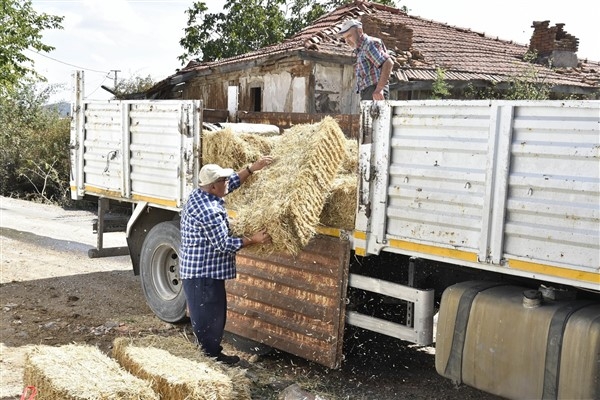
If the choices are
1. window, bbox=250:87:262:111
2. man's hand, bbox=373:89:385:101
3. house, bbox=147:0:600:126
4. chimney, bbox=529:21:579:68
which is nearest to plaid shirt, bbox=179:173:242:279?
man's hand, bbox=373:89:385:101

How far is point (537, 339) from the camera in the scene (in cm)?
412

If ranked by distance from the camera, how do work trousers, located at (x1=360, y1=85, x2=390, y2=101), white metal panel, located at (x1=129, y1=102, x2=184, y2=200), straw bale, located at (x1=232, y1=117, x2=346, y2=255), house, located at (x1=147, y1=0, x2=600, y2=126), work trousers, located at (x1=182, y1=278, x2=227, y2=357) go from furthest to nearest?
house, located at (x1=147, y1=0, x2=600, y2=126), work trousers, located at (x1=360, y1=85, x2=390, y2=101), white metal panel, located at (x1=129, y1=102, x2=184, y2=200), work trousers, located at (x1=182, y1=278, x2=227, y2=357), straw bale, located at (x1=232, y1=117, x2=346, y2=255)

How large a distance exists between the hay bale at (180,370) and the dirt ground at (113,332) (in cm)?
55

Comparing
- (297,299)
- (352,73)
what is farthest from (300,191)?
(352,73)

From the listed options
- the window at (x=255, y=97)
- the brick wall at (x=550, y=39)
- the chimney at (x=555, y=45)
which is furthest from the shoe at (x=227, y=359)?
the brick wall at (x=550, y=39)

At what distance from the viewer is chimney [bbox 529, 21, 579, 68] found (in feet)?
61.4

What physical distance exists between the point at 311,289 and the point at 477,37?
15896mm

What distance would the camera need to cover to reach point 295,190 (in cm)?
519

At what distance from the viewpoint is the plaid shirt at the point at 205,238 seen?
5.38m

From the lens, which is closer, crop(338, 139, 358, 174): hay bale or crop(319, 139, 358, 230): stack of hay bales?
crop(319, 139, 358, 230): stack of hay bales

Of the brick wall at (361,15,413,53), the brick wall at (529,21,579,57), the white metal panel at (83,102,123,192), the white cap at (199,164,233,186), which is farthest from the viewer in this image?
the brick wall at (529,21,579,57)

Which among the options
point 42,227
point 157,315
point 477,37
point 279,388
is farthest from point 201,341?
point 477,37

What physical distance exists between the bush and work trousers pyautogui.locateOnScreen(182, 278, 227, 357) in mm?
14207

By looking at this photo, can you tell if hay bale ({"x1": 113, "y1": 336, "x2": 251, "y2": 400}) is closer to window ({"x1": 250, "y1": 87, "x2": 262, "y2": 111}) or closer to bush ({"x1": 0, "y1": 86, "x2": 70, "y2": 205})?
window ({"x1": 250, "y1": 87, "x2": 262, "y2": 111})
